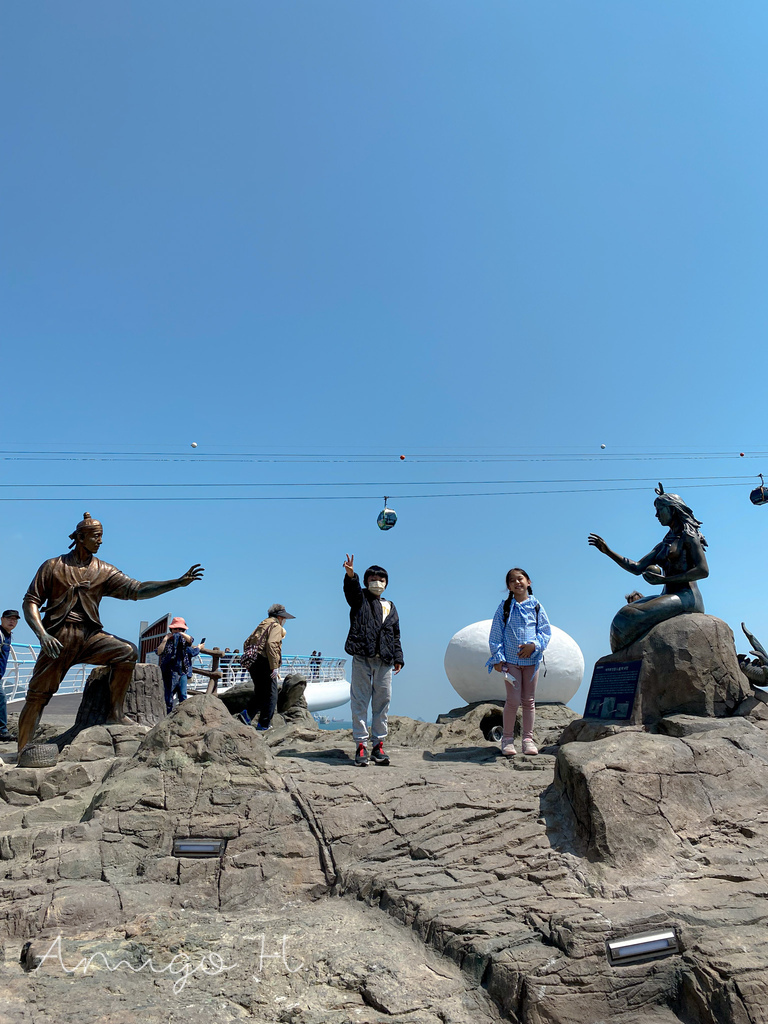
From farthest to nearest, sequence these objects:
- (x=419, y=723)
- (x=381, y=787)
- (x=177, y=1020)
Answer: (x=419, y=723) < (x=381, y=787) < (x=177, y=1020)

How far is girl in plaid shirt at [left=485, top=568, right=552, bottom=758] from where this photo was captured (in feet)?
22.1

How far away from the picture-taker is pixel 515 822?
5.08 metres

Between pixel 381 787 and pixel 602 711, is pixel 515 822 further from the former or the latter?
pixel 602 711

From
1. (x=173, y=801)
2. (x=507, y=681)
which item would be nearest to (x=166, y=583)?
(x=173, y=801)

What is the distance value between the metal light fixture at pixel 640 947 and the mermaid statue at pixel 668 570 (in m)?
3.93

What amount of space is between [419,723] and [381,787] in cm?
556

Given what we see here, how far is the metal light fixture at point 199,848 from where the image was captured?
15.7ft

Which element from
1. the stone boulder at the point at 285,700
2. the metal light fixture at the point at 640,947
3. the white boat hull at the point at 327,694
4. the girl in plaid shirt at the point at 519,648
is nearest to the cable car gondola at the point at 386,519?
the stone boulder at the point at 285,700

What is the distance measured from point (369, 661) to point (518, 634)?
1.44 meters

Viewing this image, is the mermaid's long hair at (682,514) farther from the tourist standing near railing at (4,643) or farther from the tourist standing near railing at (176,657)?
the tourist standing near railing at (4,643)

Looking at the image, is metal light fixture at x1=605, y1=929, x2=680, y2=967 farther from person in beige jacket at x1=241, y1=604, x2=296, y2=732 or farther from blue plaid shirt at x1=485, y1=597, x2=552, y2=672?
person in beige jacket at x1=241, y1=604, x2=296, y2=732

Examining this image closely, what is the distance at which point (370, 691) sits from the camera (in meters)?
6.43

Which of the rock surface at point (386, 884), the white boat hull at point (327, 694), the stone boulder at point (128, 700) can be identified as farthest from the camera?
the white boat hull at point (327, 694)

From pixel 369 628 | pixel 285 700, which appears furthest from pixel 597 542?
pixel 285 700
